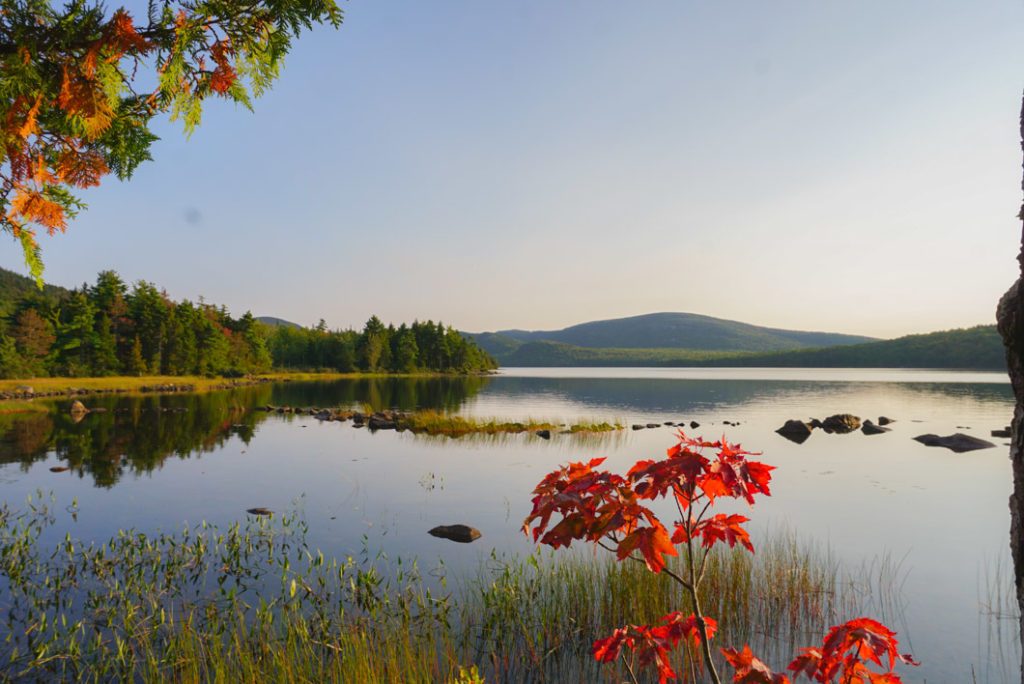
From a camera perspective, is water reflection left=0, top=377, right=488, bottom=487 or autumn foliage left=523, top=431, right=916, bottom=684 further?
water reflection left=0, top=377, right=488, bottom=487

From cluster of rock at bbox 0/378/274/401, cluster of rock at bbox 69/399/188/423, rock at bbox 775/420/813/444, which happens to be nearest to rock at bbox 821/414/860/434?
rock at bbox 775/420/813/444

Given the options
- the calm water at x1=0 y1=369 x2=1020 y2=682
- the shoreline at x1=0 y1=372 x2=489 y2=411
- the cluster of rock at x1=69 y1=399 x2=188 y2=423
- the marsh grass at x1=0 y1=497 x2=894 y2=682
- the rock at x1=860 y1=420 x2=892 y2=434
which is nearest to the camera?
the marsh grass at x1=0 y1=497 x2=894 y2=682

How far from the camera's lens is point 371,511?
567 inches

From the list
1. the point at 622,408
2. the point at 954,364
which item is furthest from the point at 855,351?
the point at 622,408

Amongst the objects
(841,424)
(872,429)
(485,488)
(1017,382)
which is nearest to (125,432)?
(485,488)

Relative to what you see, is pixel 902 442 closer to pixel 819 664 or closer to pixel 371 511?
pixel 371 511

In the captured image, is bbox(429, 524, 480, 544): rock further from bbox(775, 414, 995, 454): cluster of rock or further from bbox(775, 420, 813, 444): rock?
bbox(775, 420, 813, 444): rock

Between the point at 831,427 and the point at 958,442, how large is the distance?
719cm

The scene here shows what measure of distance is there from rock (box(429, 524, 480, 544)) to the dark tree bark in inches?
428

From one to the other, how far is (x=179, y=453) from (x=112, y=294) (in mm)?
64585

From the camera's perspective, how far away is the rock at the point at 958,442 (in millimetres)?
26719

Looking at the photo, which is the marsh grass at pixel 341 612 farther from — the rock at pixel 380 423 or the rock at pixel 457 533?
the rock at pixel 380 423

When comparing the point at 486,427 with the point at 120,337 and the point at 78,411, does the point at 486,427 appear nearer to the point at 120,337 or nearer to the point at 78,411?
the point at 78,411

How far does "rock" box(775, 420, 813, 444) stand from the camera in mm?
30828
